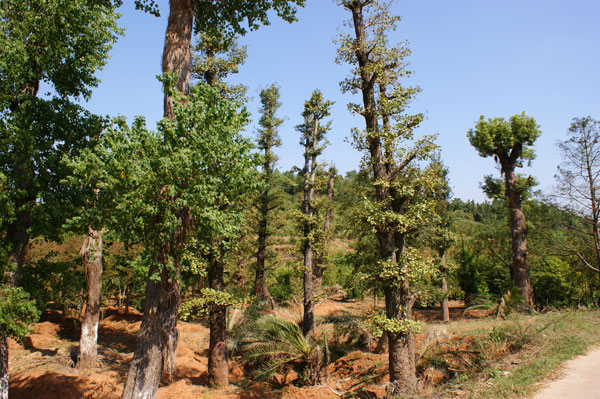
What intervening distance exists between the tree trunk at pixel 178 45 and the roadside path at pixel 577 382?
9.09 m

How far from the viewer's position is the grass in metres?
7.06

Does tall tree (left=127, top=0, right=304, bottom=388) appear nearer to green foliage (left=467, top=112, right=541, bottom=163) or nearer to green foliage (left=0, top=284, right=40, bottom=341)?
green foliage (left=0, top=284, right=40, bottom=341)

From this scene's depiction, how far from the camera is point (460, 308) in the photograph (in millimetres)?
27000

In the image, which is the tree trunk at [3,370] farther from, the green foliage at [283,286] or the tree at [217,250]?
the green foliage at [283,286]

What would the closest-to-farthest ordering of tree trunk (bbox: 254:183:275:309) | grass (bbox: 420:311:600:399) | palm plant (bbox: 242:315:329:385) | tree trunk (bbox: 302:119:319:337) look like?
grass (bbox: 420:311:600:399)
palm plant (bbox: 242:315:329:385)
tree trunk (bbox: 302:119:319:337)
tree trunk (bbox: 254:183:275:309)

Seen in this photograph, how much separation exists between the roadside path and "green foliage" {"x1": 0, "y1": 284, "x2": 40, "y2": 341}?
10.3m

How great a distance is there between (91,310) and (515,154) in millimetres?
22826

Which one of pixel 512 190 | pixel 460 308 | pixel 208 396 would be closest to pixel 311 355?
pixel 208 396

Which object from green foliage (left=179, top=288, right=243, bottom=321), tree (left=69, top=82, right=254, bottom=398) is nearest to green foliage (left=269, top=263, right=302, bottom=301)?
green foliage (left=179, top=288, right=243, bottom=321)

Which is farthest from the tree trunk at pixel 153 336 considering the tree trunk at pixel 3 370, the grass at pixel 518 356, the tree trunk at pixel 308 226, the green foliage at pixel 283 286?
the green foliage at pixel 283 286

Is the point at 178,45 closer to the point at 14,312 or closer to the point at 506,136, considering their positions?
the point at 14,312

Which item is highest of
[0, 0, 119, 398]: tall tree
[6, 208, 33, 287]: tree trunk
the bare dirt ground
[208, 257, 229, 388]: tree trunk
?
[0, 0, 119, 398]: tall tree

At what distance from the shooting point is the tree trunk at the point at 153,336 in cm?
609

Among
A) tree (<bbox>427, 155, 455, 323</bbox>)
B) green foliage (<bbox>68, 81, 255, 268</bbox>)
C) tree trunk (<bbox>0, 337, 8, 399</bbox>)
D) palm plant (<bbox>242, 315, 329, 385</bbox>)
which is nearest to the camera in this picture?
green foliage (<bbox>68, 81, 255, 268</bbox>)
